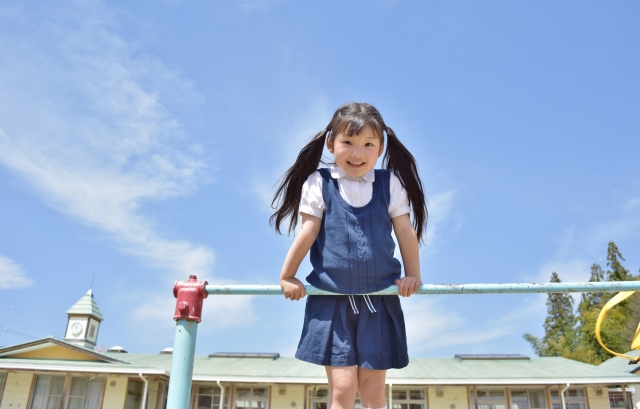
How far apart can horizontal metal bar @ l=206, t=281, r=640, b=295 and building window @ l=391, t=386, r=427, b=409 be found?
53.8 feet

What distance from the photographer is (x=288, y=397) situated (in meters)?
17.7

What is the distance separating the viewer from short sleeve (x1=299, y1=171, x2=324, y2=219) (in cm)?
247

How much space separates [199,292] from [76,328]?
→ 22986 mm

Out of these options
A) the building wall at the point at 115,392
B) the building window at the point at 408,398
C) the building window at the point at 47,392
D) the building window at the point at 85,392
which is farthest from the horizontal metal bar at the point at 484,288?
the building window at the point at 47,392

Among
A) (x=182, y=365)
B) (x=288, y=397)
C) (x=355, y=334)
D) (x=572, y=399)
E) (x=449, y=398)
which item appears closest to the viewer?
(x=182, y=365)

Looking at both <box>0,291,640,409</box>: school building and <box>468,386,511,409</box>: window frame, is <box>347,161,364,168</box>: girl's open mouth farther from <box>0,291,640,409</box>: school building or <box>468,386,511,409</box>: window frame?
<box>468,386,511,409</box>: window frame

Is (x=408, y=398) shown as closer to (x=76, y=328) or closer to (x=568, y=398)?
(x=568, y=398)

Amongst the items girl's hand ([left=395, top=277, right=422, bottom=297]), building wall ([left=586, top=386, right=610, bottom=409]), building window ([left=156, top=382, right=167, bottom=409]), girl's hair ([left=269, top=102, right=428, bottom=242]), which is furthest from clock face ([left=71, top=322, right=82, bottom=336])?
girl's hand ([left=395, top=277, right=422, bottom=297])

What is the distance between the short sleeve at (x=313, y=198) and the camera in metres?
2.47

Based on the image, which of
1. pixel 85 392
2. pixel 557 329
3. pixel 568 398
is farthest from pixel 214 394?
pixel 557 329

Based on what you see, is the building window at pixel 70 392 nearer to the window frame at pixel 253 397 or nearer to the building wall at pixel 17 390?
the building wall at pixel 17 390

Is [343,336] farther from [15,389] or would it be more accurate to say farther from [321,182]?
[15,389]

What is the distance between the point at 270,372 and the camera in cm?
1752

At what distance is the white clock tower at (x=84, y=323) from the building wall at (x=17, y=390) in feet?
11.7
